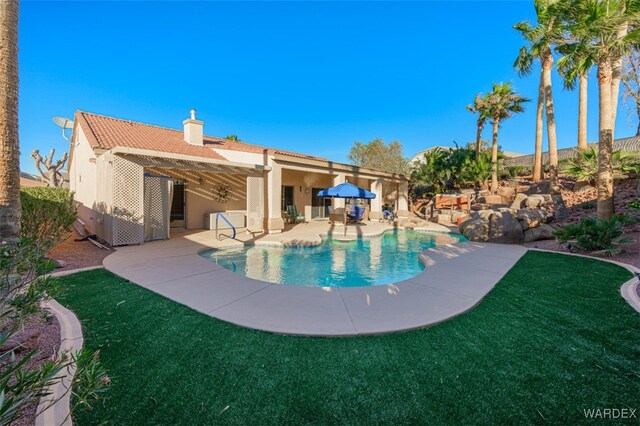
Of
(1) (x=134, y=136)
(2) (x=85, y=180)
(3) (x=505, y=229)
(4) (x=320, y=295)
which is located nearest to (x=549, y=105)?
(3) (x=505, y=229)

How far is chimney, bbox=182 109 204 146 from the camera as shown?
53.6 ft

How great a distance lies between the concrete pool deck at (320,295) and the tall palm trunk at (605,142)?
3.88 metres

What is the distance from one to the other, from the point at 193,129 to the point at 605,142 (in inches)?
752

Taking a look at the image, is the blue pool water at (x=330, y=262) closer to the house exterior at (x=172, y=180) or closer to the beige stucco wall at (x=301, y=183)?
the house exterior at (x=172, y=180)

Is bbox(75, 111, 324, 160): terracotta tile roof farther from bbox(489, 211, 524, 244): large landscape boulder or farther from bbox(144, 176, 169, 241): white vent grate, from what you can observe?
bbox(489, 211, 524, 244): large landscape boulder

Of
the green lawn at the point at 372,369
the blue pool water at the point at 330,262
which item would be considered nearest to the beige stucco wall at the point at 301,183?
the blue pool water at the point at 330,262

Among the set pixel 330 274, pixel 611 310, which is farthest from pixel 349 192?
pixel 611 310

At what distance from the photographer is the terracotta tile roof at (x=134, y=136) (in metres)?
12.3

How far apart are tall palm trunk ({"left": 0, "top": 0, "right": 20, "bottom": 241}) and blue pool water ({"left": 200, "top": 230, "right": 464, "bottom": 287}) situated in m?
4.75

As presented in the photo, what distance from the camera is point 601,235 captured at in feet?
26.8

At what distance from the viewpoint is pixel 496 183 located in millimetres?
22312

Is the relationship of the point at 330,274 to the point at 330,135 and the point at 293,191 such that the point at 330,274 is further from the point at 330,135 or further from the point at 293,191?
the point at 330,135

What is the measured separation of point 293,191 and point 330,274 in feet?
44.3

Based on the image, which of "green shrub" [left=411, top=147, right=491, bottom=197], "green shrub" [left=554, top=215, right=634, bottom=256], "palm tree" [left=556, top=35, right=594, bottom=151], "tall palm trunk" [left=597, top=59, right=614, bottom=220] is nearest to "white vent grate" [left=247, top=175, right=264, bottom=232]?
"green shrub" [left=554, top=215, right=634, bottom=256]
